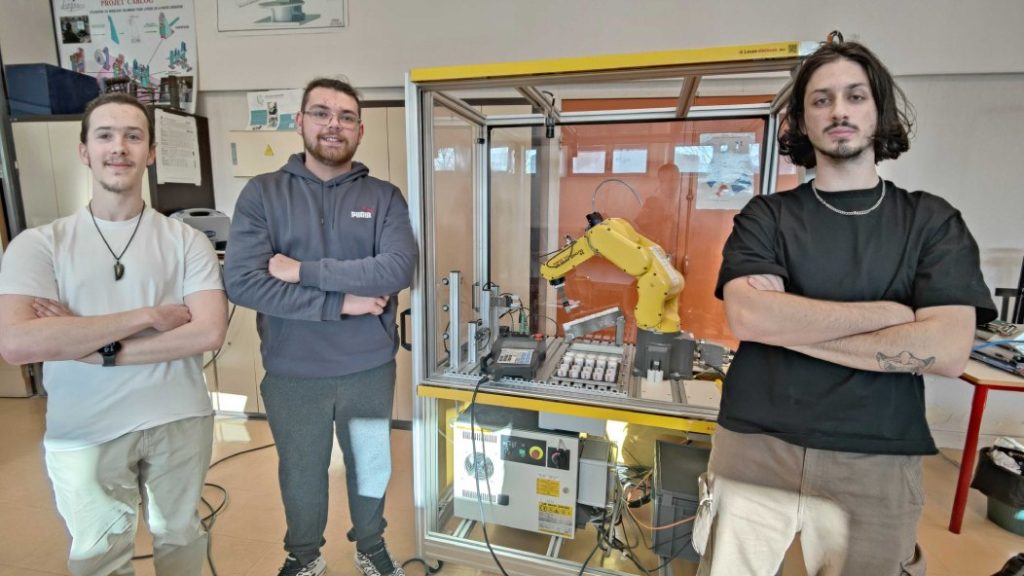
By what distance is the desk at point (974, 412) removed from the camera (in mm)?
2039

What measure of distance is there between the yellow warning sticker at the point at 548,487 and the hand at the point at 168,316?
134 centimetres

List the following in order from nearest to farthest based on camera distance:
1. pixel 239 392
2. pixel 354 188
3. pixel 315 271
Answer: pixel 315 271 < pixel 354 188 < pixel 239 392

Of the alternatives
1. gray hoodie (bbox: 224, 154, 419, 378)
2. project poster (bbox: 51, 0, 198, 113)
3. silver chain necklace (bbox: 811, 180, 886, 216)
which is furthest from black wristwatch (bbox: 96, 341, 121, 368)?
project poster (bbox: 51, 0, 198, 113)

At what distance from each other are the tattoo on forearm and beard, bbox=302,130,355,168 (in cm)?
159

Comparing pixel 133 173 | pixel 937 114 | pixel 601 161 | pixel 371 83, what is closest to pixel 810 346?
pixel 601 161

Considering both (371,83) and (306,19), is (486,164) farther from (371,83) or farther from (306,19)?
(306,19)

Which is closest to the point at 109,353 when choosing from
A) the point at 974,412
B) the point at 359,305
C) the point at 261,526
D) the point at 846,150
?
the point at 359,305

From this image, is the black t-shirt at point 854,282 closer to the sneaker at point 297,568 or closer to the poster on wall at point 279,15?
the sneaker at point 297,568

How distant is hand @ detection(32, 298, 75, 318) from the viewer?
47.3 inches

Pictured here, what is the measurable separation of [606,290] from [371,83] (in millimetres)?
2034

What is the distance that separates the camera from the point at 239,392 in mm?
3326

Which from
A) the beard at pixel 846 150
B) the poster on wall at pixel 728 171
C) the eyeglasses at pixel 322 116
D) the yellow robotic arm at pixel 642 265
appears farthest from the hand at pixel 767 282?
the eyeglasses at pixel 322 116

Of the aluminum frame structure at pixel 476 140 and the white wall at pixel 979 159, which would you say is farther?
the white wall at pixel 979 159

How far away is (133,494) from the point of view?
4.46 ft
